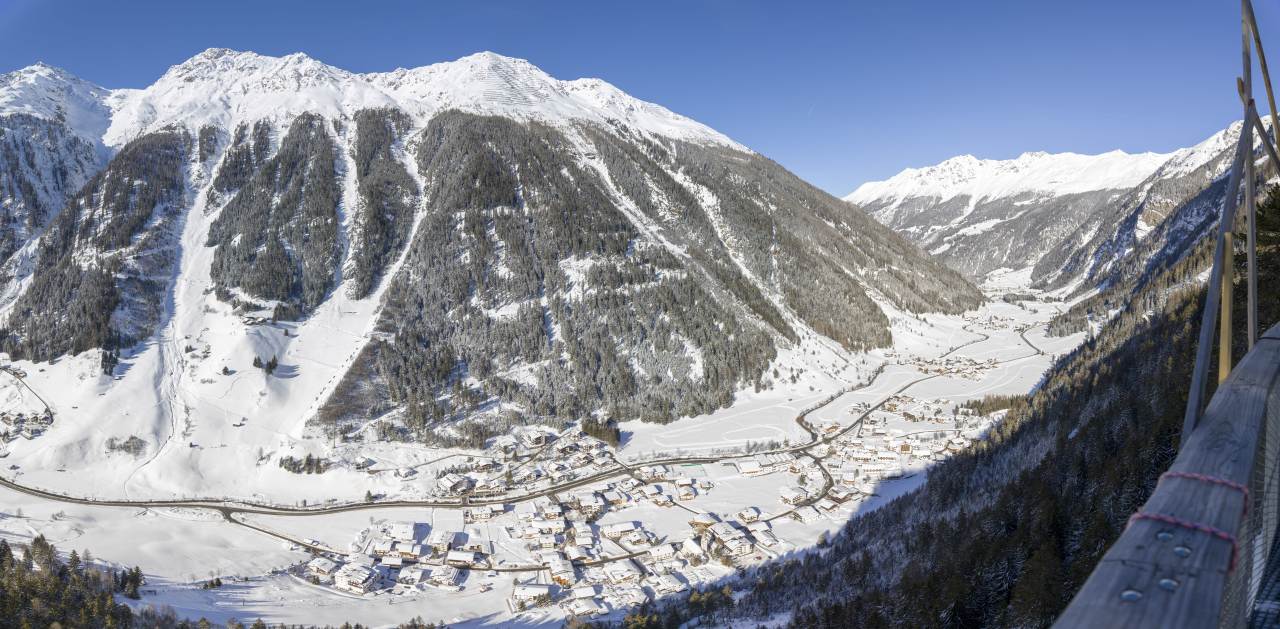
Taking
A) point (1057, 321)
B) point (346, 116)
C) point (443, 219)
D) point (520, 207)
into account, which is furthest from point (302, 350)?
point (1057, 321)

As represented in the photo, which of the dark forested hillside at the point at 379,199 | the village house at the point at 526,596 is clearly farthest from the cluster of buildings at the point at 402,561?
the dark forested hillside at the point at 379,199

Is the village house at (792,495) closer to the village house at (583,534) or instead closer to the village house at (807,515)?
the village house at (807,515)

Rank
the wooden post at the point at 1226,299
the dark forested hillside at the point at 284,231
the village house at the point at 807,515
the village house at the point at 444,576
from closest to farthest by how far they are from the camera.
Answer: the wooden post at the point at 1226,299 → the village house at the point at 444,576 → the village house at the point at 807,515 → the dark forested hillside at the point at 284,231

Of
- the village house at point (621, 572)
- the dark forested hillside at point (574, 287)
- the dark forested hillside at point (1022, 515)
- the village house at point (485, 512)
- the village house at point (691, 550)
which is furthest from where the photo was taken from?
the dark forested hillside at point (574, 287)

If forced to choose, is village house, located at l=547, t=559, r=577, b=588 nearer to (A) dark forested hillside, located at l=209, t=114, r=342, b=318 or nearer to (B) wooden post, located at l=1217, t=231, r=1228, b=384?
(B) wooden post, located at l=1217, t=231, r=1228, b=384

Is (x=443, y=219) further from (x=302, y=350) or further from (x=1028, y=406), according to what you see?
(x=1028, y=406)

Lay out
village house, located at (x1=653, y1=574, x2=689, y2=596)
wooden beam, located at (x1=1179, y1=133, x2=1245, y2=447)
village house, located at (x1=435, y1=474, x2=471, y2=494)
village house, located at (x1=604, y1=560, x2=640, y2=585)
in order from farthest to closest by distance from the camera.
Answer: village house, located at (x1=435, y1=474, x2=471, y2=494) < village house, located at (x1=604, y1=560, x2=640, y2=585) < village house, located at (x1=653, y1=574, x2=689, y2=596) < wooden beam, located at (x1=1179, y1=133, x2=1245, y2=447)

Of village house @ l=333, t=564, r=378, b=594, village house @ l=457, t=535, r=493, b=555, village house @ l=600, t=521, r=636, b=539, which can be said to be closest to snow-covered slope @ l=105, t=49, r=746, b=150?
village house @ l=457, t=535, r=493, b=555
